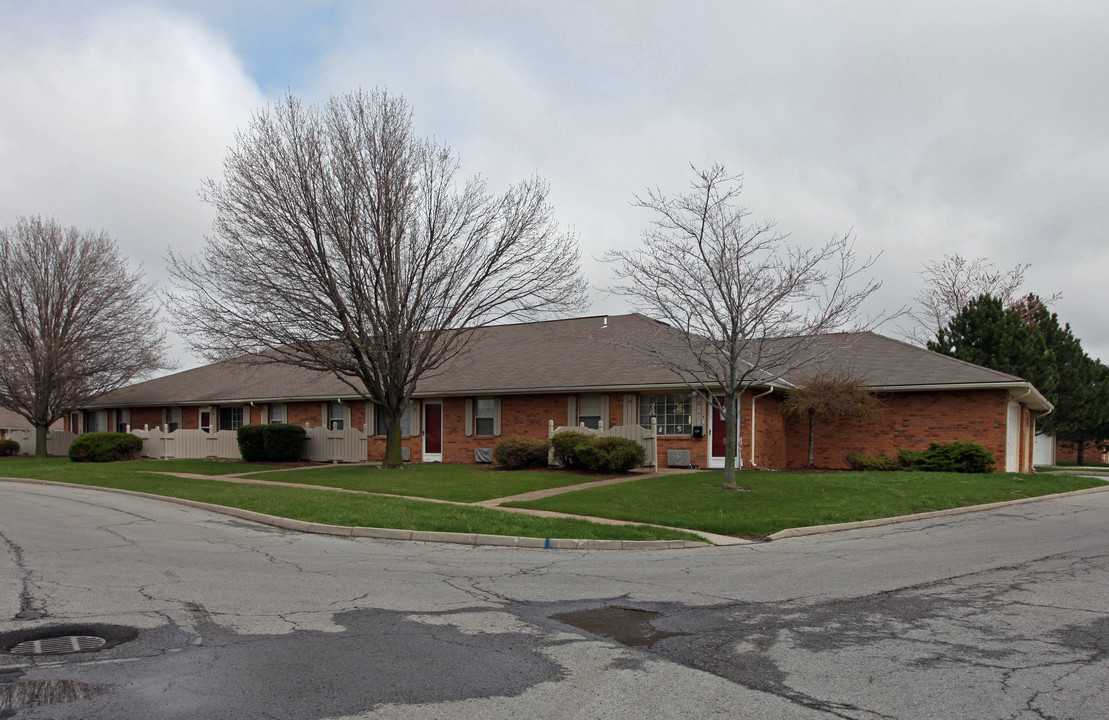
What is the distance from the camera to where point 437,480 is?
20359 millimetres

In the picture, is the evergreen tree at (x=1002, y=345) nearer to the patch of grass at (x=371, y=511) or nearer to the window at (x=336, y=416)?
the window at (x=336, y=416)

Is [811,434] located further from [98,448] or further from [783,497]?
[98,448]

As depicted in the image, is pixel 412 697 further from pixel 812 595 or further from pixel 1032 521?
pixel 1032 521

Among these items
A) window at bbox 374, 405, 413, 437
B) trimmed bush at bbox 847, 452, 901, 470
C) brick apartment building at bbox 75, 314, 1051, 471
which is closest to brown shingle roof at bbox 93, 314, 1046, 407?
brick apartment building at bbox 75, 314, 1051, 471

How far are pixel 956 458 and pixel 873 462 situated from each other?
227cm

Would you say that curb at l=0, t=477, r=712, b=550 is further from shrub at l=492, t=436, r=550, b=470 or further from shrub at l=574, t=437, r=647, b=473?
shrub at l=492, t=436, r=550, b=470

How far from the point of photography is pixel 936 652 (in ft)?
20.4

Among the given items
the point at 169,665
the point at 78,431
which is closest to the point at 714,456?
the point at 169,665

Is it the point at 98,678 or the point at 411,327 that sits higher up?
the point at 411,327

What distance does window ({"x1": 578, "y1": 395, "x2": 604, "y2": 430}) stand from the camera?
26.5 m

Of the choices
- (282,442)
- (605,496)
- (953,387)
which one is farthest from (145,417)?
(953,387)

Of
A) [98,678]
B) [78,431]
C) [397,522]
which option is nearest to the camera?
[98,678]

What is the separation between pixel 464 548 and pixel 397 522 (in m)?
1.94

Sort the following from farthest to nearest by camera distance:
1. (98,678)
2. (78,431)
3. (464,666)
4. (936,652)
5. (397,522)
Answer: (78,431) < (397,522) < (936,652) < (464,666) < (98,678)
